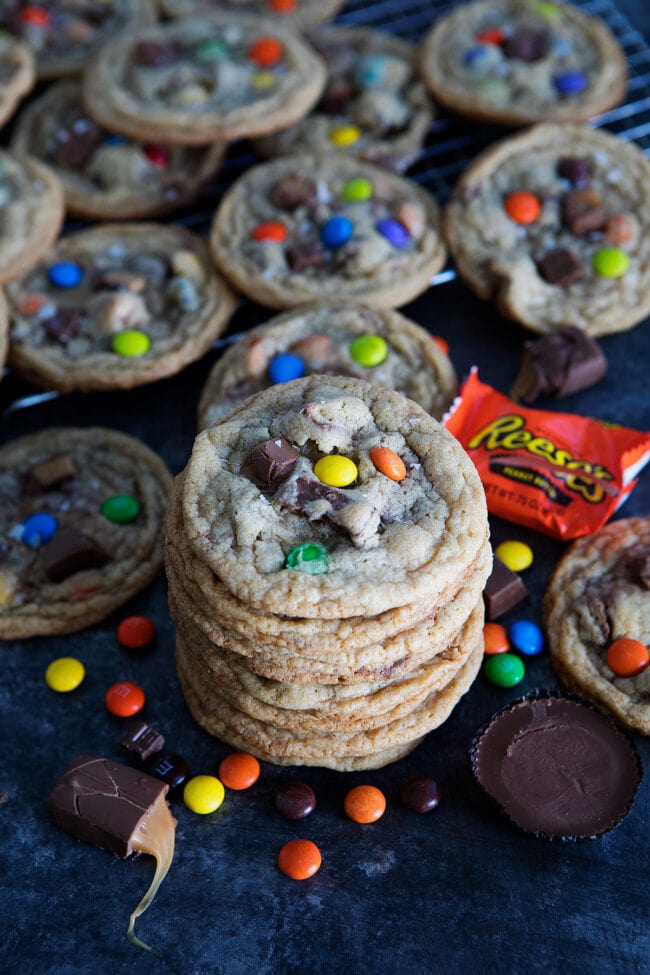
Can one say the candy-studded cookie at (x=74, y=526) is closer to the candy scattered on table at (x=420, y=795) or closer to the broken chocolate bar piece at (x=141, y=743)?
the broken chocolate bar piece at (x=141, y=743)

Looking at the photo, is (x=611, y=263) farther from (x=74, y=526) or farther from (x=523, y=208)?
(x=74, y=526)

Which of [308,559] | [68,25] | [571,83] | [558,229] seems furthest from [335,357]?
[68,25]

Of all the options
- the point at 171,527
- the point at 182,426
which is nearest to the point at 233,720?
the point at 171,527

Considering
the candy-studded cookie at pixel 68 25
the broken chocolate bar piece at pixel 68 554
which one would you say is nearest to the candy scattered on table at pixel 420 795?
the broken chocolate bar piece at pixel 68 554

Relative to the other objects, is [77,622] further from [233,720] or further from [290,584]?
[290,584]

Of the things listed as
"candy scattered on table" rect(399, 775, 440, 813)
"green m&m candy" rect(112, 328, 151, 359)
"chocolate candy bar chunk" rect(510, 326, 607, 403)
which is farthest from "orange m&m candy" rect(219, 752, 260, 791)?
"chocolate candy bar chunk" rect(510, 326, 607, 403)

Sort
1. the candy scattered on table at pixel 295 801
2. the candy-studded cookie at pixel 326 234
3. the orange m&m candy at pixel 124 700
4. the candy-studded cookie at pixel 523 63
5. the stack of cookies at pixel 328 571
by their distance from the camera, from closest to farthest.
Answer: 1. the stack of cookies at pixel 328 571
2. the candy scattered on table at pixel 295 801
3. the orange m&m candy at pixel 124 700
4. the candy-studded cookie at pixel 326 234
5. the candy-studded cookie at pixel 523 63
